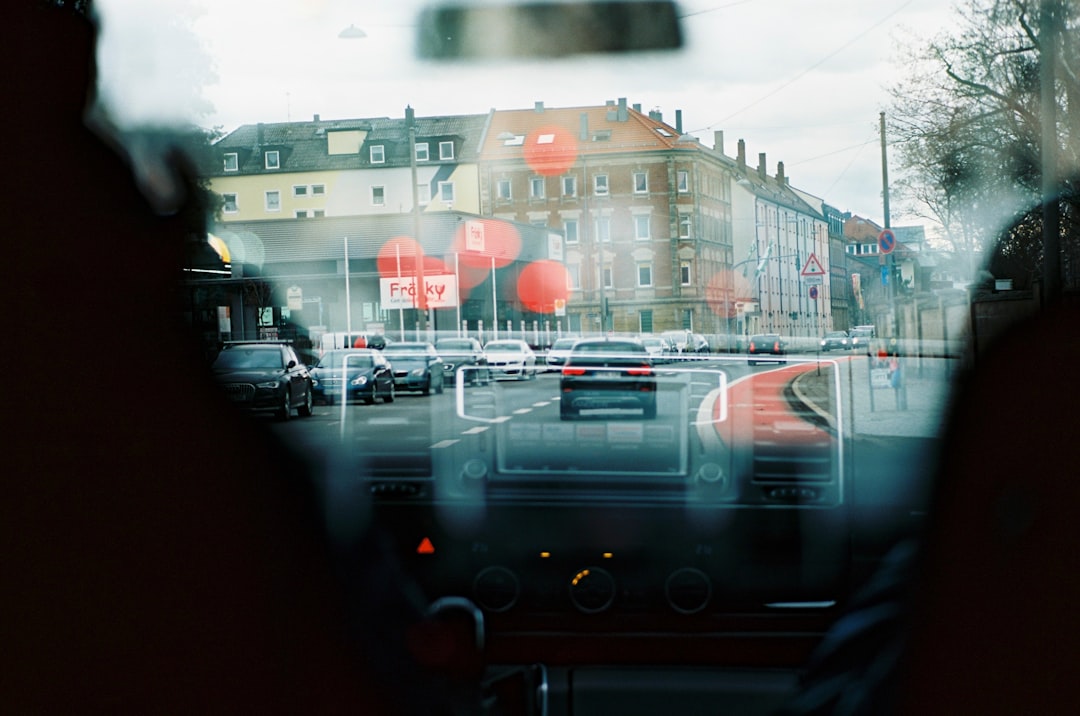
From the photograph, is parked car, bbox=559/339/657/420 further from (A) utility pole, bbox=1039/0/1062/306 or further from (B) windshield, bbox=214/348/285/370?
(A) utility pole, bbox=1039/0/1062/306

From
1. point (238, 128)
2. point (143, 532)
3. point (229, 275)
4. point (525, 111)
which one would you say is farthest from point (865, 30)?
point (143, 532)

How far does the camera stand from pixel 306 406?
333 centimetres

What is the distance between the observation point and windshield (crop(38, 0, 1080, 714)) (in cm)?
247

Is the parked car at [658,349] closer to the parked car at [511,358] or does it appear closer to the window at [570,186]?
the parked car at [511,358]

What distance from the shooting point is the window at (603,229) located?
295 centimetres

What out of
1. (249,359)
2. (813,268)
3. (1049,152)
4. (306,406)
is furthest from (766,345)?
(1049,152)

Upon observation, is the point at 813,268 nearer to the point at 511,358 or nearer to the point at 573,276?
the point at 573,276

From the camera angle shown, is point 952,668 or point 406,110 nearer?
point 406,110

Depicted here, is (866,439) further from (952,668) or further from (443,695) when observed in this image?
(443,695)

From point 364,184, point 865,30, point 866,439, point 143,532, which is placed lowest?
point 143,532

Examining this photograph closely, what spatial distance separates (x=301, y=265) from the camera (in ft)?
9.52

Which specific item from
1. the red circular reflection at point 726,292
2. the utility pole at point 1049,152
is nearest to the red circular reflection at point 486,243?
the red circular reflection at point 726,292

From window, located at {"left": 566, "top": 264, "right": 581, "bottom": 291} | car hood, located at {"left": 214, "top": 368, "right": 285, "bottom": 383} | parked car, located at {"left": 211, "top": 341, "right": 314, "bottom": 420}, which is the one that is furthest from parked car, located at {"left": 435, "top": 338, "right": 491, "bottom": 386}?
car hood, located at {"left": 214, "top": 368, "right": 285, "bottom": 383}

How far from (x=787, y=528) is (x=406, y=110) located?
1.27 meters
